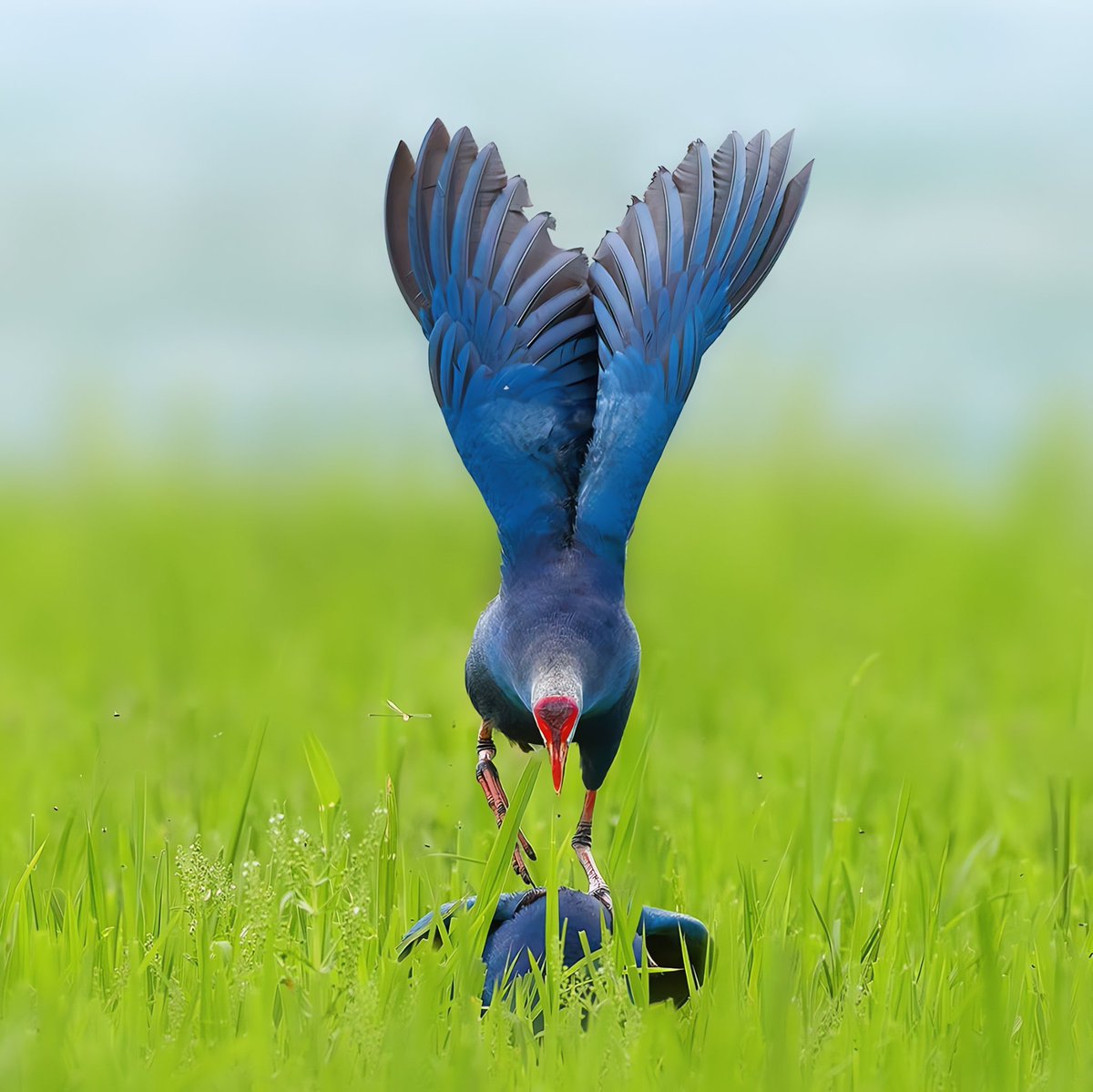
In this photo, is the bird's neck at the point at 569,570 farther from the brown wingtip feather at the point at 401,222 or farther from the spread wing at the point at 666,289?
the brown wingtip feather at the point at 401,222

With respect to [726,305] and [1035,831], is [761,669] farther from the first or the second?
[726,305]

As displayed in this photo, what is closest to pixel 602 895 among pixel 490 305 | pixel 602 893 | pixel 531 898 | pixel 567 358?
pixel 602 893

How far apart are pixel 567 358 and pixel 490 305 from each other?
256 mm

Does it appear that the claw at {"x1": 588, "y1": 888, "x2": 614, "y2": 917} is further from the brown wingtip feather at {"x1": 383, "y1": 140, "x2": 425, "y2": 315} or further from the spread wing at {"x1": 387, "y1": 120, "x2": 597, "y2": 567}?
the brown wingtip feather at {"x1": 383, "y1": 140, "x2": 425, "y2": 315}

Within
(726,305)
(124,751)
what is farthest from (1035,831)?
(124,751)

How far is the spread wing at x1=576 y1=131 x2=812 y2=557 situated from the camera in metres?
3.96

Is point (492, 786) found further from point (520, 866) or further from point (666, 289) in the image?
point (666, 289)

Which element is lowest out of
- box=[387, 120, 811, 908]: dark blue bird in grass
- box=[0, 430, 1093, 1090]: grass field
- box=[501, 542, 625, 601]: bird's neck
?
box=[0, 430, 1093, 1090]: grass field

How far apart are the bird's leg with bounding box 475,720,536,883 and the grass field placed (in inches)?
4.4

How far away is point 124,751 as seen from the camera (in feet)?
14.4

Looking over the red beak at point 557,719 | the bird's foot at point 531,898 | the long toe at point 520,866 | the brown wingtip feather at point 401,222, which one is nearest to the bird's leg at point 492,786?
the long toe at point 520,866

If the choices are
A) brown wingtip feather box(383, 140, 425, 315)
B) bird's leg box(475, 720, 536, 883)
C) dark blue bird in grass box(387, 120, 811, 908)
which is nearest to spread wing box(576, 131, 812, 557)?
dark blue bird in grass box(387, 120, 811, 908)

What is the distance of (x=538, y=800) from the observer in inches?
215

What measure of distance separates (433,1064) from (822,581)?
24.5 feet
